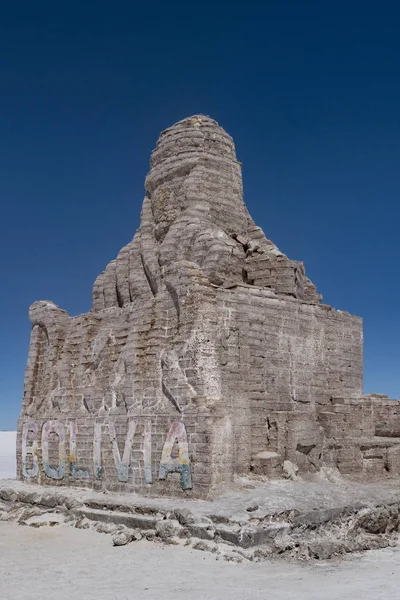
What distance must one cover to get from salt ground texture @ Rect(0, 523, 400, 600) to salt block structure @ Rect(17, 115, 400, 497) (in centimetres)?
246

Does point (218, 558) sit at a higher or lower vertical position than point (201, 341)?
lower

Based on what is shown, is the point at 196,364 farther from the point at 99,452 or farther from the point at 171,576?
the point at 171,576

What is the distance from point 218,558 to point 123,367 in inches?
233

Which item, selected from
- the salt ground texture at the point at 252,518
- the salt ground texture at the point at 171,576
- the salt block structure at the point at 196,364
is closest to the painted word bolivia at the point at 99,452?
the salt block structure at the point at 196,364

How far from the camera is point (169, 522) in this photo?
468 inches

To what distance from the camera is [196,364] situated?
45.5 feet

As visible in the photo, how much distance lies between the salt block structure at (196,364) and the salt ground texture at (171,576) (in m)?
2.46

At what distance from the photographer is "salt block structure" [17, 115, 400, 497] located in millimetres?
14016

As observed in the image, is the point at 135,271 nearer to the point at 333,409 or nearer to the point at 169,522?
the point at 333,409

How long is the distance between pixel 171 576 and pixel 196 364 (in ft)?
15.6

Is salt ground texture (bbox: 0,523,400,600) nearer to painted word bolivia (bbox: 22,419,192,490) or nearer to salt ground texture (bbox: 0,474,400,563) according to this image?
salt ground texture (bbox: 0,474,400,563)

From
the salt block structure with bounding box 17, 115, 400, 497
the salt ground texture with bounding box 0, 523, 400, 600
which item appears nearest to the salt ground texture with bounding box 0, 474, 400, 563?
the salt ground texture with bounding box 0, 523, 400, 600

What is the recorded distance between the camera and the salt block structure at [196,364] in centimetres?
1402

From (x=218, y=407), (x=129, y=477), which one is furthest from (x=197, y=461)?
(x=129, y=477)
